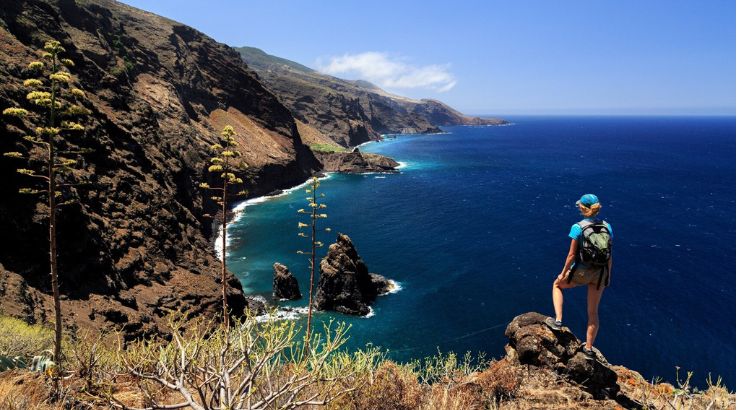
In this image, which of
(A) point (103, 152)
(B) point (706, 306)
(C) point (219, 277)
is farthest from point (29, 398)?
(B) point (706, 306)

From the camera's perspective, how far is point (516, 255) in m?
57.0

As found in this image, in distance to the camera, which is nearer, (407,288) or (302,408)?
(302,408)

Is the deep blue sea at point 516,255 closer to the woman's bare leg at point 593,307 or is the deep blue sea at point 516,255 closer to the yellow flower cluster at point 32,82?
the woman's bare leg at point 593,307

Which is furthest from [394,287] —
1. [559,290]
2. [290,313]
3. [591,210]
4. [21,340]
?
[591,210]

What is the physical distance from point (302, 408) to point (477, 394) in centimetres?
458

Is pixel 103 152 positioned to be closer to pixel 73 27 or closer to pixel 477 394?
pixel 477 394

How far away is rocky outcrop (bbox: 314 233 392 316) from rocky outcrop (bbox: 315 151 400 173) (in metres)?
80.8

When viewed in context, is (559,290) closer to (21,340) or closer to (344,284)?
(21,340)

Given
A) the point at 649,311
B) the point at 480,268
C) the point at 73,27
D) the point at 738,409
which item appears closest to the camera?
A: the point at 738,409

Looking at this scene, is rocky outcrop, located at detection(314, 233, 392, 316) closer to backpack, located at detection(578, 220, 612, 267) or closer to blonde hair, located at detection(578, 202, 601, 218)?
backpack, located at detection(578, 220, 612, 267)

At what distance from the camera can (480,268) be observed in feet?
174

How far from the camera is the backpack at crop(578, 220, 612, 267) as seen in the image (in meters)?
8.79

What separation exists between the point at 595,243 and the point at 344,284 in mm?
37342

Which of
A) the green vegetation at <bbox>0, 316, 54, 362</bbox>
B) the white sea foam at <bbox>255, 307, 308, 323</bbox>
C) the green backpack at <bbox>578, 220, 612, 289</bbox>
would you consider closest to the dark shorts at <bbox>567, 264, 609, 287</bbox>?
the green backpack at <bbox>578, 220, 612, 289</bbox>
